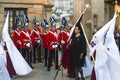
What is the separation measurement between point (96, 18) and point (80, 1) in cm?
1021

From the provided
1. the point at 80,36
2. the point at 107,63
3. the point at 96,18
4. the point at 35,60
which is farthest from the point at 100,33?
the point at 96,18

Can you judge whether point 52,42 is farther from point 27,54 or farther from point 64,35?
point 27,54

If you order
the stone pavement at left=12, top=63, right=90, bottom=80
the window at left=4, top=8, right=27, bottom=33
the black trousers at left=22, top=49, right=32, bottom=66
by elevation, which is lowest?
the stone pavement at left=12, top=63, right=90, bottom=80

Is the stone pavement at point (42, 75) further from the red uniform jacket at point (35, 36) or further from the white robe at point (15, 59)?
the red uniform jacket at point (35, 36)

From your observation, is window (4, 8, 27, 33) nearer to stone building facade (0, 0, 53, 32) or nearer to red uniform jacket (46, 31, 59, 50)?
stone building facade (0, 0, 53, 32)

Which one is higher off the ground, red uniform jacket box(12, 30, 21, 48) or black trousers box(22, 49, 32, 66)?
red uniform jacket box(12, 30, 21, 48)

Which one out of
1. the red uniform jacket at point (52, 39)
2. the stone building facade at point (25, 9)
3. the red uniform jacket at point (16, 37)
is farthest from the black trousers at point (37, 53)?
the red uniform jacket at point (16, 37)

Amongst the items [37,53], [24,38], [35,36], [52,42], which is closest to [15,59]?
[24,38]

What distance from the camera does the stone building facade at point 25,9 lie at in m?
19.2

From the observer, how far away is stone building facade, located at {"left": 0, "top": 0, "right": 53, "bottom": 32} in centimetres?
1920

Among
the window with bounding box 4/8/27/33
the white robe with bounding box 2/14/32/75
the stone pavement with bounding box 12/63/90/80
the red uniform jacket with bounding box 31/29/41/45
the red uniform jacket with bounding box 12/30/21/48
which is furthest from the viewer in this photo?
the window with bounding box 4/8/27/33

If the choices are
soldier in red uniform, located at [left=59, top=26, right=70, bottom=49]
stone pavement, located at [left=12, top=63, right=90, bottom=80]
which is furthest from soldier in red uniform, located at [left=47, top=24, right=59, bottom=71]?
stone pavement, located at [left=12, top=63, right=90, bottom=80]

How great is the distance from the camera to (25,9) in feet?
65.7

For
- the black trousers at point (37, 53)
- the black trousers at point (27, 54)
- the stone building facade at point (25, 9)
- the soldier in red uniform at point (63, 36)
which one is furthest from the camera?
the stone building facade at point (25, 9)
